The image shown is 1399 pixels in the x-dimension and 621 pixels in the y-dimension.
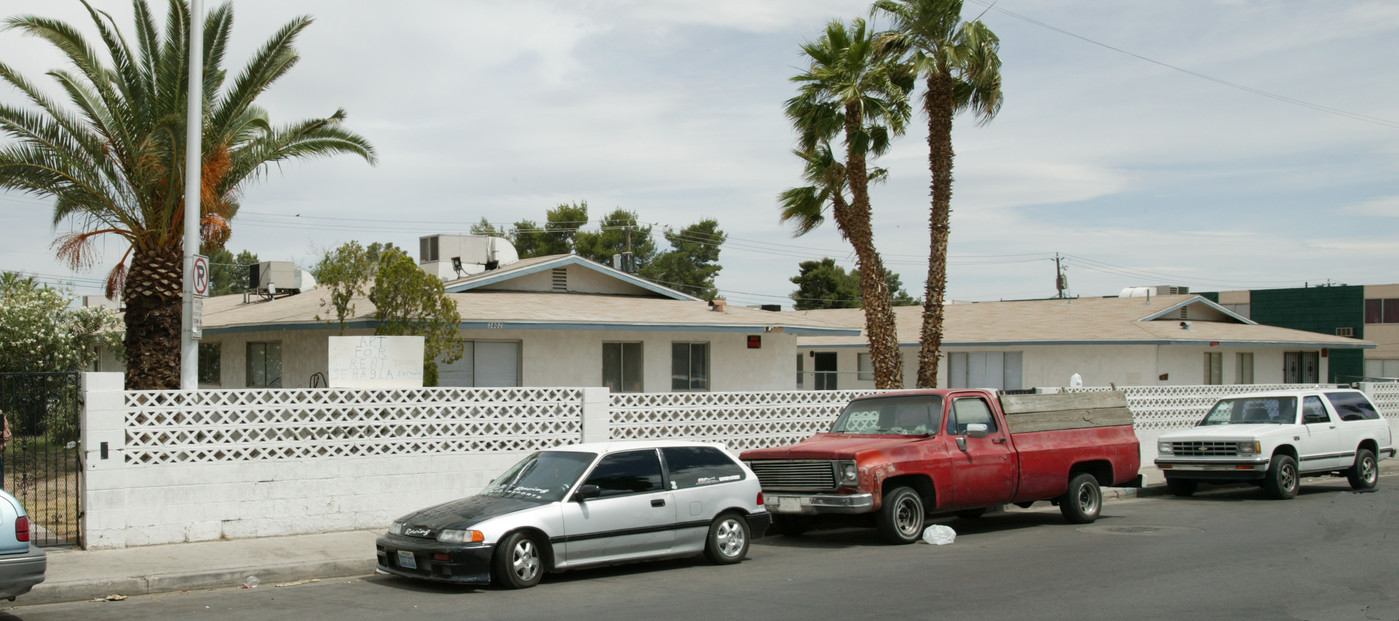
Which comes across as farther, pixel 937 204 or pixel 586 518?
pixel 937 204

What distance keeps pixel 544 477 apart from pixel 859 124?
469 inches

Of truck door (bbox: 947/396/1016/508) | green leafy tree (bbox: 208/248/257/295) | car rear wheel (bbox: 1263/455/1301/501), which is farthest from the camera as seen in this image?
green leafy tree (bbox: 208/248/257/295)

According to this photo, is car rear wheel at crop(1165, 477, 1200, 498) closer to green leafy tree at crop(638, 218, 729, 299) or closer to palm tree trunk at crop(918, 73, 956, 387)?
palm tree trunk at crop(918, 73, 956, 387)

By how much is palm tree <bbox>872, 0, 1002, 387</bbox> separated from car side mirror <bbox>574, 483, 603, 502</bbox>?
11.7 meters

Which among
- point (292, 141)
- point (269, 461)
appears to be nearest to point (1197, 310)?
point (292, 141)

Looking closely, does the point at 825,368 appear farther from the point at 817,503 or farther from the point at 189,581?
the point at 189,581

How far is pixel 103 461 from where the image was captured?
11594mm

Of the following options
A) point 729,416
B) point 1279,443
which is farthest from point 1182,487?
point 729,416

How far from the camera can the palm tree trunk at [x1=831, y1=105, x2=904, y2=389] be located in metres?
20.9

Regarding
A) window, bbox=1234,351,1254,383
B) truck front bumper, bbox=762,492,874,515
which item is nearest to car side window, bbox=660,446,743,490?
truck front bumper, bbox=762,492,874,515

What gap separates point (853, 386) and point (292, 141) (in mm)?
20859

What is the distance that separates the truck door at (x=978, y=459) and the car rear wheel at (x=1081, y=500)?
1.23 metres

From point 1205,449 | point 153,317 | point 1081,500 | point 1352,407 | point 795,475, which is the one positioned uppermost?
point 153,317

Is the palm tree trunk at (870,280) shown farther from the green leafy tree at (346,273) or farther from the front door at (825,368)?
the front door at (825,368)
